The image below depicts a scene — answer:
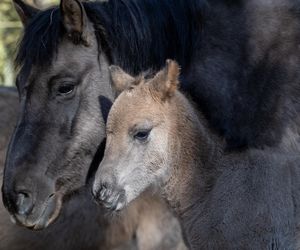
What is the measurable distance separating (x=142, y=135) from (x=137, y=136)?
0.03 meters

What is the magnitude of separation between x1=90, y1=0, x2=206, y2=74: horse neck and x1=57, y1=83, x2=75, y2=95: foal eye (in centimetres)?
37

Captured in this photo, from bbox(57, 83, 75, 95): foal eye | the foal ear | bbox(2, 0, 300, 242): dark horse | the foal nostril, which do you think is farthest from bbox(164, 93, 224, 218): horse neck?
the foal nostril

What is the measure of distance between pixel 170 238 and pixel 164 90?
1.80 meters

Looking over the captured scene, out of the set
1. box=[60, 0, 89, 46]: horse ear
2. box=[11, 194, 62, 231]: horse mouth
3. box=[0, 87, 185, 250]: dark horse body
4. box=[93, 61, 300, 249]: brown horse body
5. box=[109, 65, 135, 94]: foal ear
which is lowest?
box=[0, 87, 185, 250]: dark horse body

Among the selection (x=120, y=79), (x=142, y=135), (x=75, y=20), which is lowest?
(x=142, y=135)

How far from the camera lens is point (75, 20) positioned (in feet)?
18.0

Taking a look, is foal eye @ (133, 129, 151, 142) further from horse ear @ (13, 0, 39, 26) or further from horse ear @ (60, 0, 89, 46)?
horse ear @ (13, 0, 39, 26)

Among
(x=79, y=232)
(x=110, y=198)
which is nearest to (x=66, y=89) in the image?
(x=110, y=198)

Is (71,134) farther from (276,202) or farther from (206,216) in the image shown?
(276,202)

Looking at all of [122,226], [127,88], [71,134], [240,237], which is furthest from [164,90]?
[122,226]

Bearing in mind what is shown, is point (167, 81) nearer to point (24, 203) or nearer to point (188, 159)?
point (188, 159)

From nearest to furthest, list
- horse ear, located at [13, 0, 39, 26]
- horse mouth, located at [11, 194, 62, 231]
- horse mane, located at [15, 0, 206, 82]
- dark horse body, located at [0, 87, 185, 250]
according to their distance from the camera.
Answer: horse mouth, located at [11, 194, 62, 231]
horse mane, located at [15, 0, 206, 82]
horse ear, located at [13, 0, 39, 26]
dark horse body, located at [0, 87, 185, 250]

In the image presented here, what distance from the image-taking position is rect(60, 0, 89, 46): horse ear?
5445 millimetres

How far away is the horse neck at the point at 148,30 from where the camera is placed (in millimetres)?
5656
